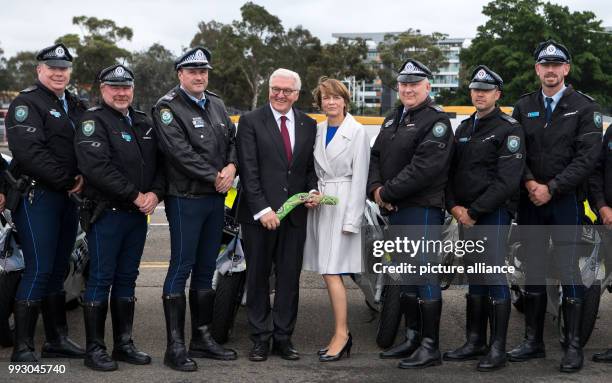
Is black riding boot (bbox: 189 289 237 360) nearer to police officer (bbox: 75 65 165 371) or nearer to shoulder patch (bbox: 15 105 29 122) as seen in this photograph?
police officer (bbox: 75 65 165 371)

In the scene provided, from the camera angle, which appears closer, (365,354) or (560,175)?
(560,175)

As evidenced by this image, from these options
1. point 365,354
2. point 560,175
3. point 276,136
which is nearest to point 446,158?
point 560,175

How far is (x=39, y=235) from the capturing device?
4367mm

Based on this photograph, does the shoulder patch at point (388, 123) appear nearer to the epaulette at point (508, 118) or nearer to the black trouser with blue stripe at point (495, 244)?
the epaulette at point (508, 118)

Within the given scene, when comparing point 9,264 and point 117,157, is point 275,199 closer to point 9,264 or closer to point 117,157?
point 117,157

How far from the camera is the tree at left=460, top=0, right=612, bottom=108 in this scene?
36.0 m

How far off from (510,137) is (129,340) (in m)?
2.86

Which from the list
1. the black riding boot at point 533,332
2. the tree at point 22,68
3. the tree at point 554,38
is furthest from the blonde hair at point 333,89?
the tree at point 22,68

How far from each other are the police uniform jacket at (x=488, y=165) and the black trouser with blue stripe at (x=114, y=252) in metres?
2.16

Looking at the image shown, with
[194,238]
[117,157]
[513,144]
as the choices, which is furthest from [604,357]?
[117,157]

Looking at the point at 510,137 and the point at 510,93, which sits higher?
the point at 510,93

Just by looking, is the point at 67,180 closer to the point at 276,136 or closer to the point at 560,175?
the point at 276,136

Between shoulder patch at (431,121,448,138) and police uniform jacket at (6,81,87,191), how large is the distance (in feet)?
7.79

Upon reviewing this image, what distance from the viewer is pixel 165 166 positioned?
14.9 feet
